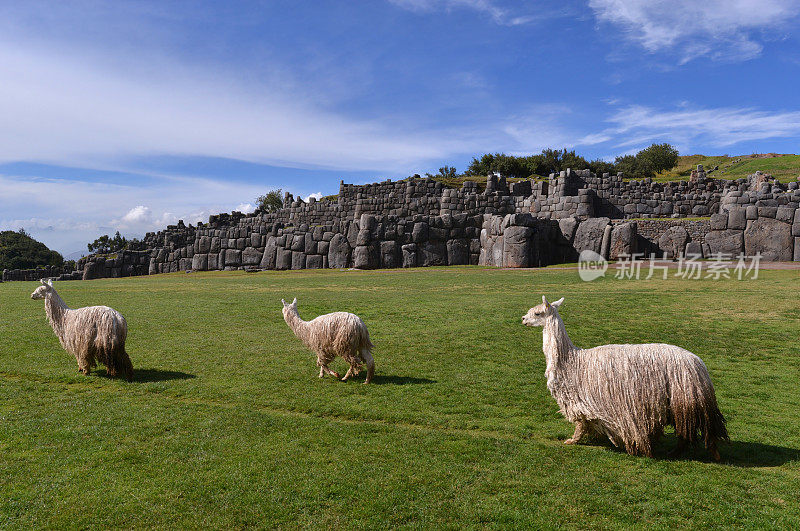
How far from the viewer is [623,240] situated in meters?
29.4

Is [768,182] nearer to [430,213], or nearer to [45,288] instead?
[430,213]

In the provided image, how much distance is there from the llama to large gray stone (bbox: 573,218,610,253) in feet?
88.3

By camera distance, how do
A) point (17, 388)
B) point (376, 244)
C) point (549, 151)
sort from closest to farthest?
point (17, 388), point (376, 244), point (549, 151)

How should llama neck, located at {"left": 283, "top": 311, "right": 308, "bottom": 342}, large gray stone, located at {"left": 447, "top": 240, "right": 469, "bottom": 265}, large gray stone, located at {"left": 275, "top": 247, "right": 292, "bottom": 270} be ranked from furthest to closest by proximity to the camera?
large gray stone, located at {"left": 275, "top": 247, "right": 292, "bottom": 270}, large gray stone, located at {"left": 447, "top": 240, "right": 469, "bottom": 265}, llama neck, located at {"left": 283, "top": 311, "right": 308, "bottom": 342}

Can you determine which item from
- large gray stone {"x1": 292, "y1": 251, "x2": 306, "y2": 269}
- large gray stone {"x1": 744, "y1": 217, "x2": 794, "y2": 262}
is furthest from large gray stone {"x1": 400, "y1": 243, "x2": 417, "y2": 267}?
large gray stone {"x1": 744, "y1": 217, "x2": 794, "y2": 262}

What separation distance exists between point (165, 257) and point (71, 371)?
36.7 meters

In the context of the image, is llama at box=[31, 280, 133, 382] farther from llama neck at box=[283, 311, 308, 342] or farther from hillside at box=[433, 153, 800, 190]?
hillside at box=[433, 153, 800, 190]

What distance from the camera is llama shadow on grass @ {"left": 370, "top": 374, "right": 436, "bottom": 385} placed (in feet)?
29.8

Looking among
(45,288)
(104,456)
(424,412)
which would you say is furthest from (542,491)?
(45,288)

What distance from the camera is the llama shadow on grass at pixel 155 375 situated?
30.4 feet

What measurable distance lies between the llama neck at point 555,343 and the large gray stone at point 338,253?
28787 millimetres

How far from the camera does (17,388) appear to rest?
8.70 metres

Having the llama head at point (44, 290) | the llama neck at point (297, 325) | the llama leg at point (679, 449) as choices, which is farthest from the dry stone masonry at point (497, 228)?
the llama leg at point (679, 449)

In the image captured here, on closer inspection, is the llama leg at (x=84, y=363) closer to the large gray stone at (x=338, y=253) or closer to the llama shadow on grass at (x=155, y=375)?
the llama shadow on grass at (x=155, y=375)
